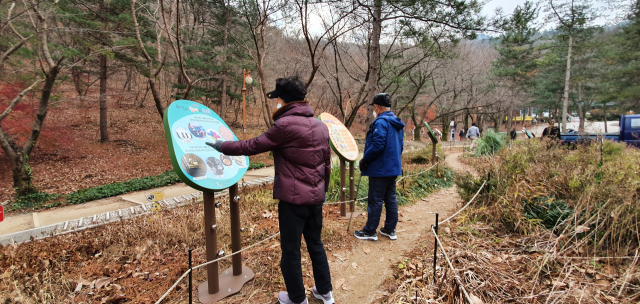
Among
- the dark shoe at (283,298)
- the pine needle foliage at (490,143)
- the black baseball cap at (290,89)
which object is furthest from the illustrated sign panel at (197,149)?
the pine needle foliage at (490,143)

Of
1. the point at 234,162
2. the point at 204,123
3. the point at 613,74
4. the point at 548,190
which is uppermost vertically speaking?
the point at 613,74

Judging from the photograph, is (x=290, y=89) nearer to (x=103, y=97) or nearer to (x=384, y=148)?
(x=384, y=148)

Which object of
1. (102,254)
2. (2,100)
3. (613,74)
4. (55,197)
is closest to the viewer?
(102,254)

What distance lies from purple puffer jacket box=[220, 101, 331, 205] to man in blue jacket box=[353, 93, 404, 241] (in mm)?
1364

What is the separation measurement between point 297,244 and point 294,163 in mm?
636

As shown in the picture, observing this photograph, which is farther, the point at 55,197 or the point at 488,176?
the point at 55,197

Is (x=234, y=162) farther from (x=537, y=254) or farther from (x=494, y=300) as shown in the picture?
(x=537, y=254)

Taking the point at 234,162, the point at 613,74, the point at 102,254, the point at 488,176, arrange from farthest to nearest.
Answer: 1. the point at 613,74
2. the point at 488,176
3. the point at 102,254
4. the point at 234,162

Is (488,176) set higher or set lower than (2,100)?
lower

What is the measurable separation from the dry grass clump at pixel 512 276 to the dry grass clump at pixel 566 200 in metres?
0.18

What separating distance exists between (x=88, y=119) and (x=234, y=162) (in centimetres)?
2123

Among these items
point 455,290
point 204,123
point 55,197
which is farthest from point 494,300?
point 55,197

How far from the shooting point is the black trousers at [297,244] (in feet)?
7.22

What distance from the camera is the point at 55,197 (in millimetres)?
7707
